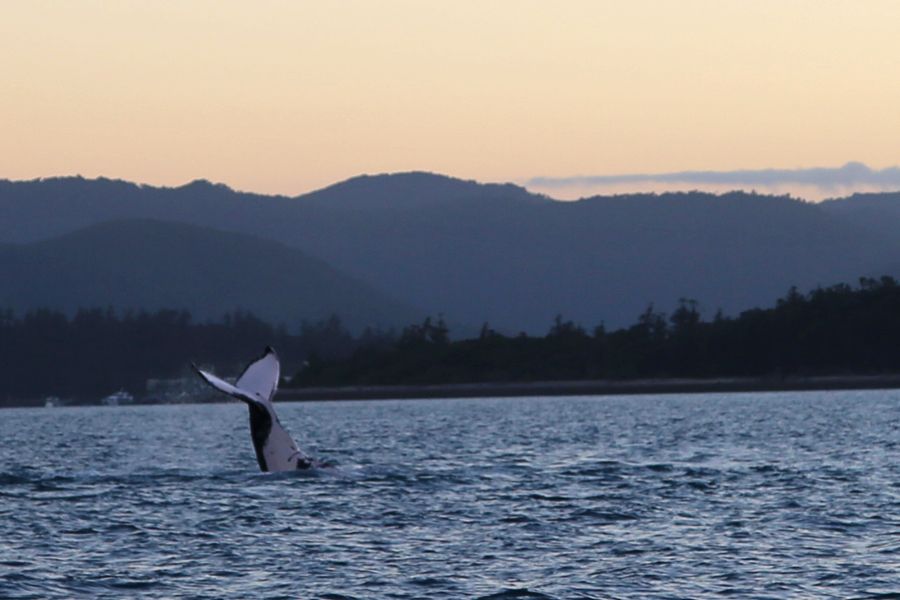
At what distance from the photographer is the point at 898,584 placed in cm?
2730

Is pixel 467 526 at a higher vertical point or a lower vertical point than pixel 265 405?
lower

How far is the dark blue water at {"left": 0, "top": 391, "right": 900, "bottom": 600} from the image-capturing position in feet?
91.9

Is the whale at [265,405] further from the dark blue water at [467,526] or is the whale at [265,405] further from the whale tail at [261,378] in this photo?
the dark blue water at [467,526]

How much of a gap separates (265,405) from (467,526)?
759 cm

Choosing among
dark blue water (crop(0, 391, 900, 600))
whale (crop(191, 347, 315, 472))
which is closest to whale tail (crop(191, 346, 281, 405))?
whale (crop(191, 347, 315, 472))

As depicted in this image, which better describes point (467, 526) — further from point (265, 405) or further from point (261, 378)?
point (261, 378)

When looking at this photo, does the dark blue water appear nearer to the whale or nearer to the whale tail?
the whale

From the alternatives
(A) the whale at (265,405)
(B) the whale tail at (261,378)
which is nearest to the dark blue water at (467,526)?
(A) the whale at (265,405)

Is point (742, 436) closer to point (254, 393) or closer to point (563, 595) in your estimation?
point (254, 393)

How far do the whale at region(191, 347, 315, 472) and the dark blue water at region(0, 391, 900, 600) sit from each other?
2.17ft

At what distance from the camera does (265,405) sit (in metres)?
41.2

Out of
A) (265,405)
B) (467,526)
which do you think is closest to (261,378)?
(265,405)

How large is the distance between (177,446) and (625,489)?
40127 millimetres

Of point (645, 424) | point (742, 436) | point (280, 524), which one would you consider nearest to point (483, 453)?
point (742, 436)
